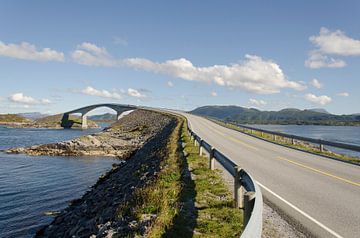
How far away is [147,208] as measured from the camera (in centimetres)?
895

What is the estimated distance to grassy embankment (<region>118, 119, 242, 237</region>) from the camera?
7.13 metres

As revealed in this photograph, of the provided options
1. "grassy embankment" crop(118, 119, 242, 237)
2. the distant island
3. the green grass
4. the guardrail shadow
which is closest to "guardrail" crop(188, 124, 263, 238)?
the green grass

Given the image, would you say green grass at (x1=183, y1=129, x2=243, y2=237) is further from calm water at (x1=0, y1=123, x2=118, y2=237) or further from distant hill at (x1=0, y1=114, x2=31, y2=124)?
distant hill at (x1=0, y1=114, x2=31, y2=124)

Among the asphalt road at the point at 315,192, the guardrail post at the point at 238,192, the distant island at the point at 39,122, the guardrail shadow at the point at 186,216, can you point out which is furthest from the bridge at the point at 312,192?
the distant island at the point at 39,122

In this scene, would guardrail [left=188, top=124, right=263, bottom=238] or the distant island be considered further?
the distant island

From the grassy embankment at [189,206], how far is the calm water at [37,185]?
8093 millimetres

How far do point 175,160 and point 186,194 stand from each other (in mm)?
6463

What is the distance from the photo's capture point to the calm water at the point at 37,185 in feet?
56.5

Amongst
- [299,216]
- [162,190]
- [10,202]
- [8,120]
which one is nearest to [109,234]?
[162,190]

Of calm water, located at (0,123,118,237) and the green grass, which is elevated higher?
Answer: the green grass

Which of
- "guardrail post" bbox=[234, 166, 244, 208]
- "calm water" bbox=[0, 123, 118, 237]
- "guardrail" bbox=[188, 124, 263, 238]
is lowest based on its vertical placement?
"calm water" bbox=[0, 123, 118, 237]

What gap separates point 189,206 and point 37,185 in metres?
20.2

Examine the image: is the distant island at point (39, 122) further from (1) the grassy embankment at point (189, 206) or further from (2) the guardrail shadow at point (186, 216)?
(2) the guardrail shadow at point (186, 216)

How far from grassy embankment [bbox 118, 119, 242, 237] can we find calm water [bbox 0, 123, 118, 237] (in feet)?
26.6
